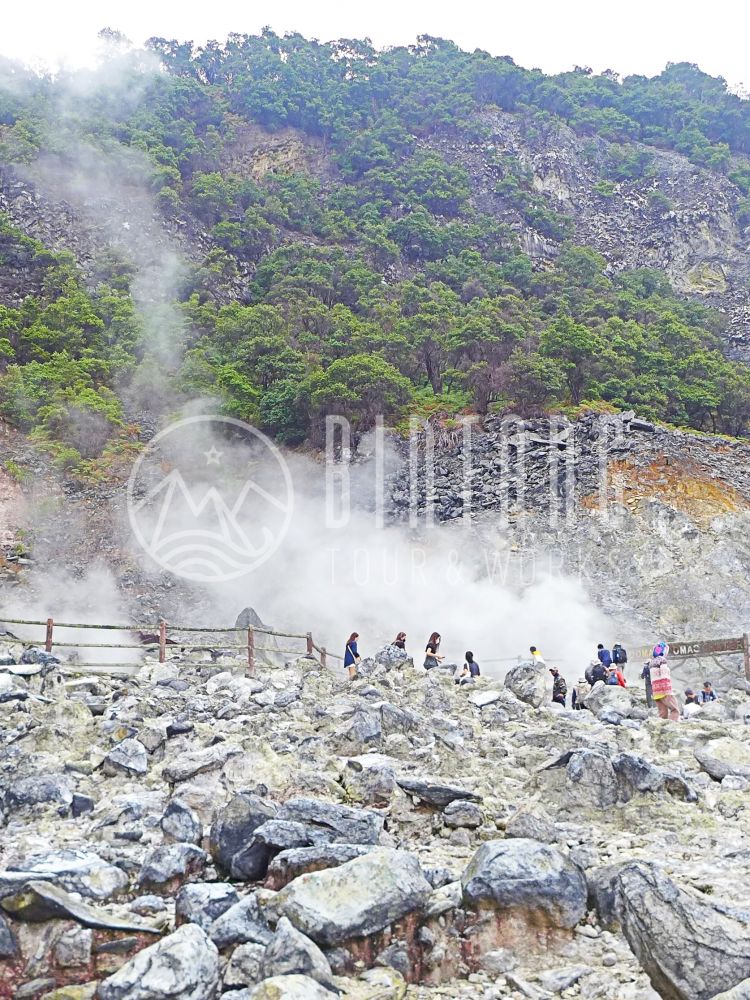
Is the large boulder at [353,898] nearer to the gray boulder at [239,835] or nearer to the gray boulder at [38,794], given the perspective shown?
the gray boulder at [239,835]

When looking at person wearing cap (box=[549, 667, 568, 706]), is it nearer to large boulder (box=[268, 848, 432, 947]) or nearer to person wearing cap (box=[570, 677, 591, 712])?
person wearing cap (box=[570, 677, 591, 712])

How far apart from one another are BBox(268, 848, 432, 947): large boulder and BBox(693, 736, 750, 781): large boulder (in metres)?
3.71

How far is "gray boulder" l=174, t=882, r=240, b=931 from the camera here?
14.2 feet

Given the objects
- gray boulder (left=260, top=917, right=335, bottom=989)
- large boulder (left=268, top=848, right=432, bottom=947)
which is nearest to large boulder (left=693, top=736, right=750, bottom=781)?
large boulder (left=268, top=848, right=432, bottom=947)

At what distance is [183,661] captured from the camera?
1287cm

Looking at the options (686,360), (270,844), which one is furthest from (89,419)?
(270,844)

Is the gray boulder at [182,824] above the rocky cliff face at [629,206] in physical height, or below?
below

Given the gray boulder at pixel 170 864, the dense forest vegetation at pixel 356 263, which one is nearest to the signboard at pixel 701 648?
the gray boulder at pixel 170 864

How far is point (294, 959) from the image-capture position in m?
3.80

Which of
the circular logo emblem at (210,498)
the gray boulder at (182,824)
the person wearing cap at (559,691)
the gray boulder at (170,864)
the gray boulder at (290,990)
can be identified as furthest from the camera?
the circular logo emblem at (210,498)

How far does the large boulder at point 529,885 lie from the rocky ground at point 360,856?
0.01 metres

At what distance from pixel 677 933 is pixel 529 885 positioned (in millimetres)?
773

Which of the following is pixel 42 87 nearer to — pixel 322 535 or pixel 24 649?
pixel 322 535

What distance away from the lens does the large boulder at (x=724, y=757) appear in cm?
703
